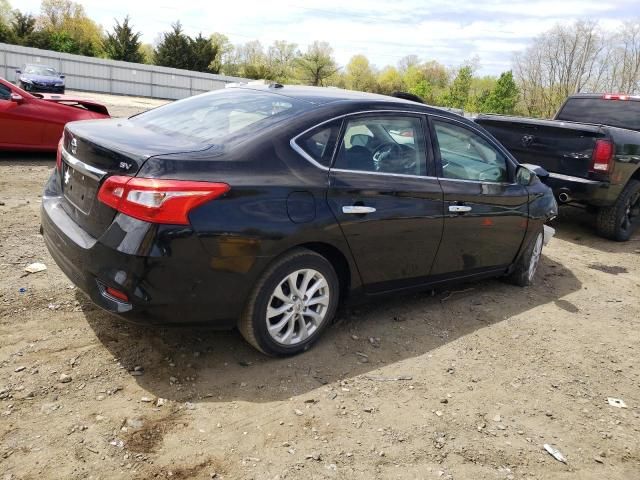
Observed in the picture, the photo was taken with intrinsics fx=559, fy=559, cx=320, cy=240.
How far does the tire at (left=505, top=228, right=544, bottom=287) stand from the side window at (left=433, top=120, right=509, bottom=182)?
796mm

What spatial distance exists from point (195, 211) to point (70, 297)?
5.62ft

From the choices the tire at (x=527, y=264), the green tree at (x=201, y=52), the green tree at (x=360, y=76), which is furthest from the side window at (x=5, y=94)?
the green tree at (x=360, y=76)

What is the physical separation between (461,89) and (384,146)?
36.9 meters

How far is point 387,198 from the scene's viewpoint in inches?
146

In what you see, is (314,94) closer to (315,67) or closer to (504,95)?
(504,95)

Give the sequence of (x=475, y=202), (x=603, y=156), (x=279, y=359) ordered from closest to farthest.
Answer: (x=279, y=359) → (x=475, y=202) → (x=603, y=156)

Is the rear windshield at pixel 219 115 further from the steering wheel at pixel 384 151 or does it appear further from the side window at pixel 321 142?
the steering wheel at pixel 384 151

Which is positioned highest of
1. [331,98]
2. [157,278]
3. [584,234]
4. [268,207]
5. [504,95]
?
[504,95]

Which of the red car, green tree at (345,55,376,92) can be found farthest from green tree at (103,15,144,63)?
the red car

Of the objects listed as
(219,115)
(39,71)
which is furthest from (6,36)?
(219,115)

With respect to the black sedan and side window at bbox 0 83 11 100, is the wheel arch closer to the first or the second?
the black sedan

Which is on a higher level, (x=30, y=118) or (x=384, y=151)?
(x=384, y=151)

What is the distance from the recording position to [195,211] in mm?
2848

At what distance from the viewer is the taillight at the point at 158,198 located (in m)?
2.79
